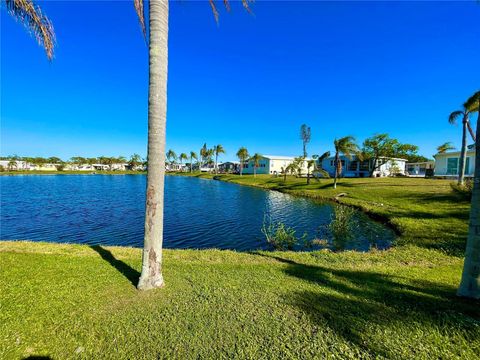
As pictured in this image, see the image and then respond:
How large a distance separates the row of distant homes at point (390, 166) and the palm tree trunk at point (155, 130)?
35.0 metres

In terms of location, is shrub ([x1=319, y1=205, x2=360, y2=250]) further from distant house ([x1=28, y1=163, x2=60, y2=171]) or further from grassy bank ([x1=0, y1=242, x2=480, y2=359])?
distant house ([x1=28, y1=163, x2=60, y2=171])

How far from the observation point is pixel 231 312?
4.16 metres

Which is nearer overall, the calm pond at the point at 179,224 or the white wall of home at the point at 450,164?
the calm pond at the point at 179,224

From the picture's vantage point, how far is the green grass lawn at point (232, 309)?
331cm

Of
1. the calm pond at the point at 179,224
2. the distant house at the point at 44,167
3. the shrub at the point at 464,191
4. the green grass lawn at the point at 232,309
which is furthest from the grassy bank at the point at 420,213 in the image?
the distant house at the point at 44,167

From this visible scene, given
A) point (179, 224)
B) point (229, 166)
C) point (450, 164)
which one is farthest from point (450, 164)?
point (229, 166)

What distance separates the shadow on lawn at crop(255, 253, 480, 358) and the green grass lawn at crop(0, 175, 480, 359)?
2cm

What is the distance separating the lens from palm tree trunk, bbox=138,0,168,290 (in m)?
4.73

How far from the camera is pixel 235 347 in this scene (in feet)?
10.9

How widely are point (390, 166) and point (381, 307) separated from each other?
56606 mm

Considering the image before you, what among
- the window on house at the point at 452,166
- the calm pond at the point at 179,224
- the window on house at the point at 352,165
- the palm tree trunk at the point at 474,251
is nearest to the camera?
the palm tree trunk at the point at 474,251

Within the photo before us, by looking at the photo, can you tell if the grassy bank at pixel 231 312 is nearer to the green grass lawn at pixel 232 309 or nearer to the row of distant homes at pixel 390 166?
the green grass lawn at pixel 232 309

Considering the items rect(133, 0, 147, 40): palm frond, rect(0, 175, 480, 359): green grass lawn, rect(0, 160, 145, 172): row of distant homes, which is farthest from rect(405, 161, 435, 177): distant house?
rect(0, 160, 145, 172): row of distant homes

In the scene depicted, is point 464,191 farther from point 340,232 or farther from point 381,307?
point 381,307
